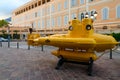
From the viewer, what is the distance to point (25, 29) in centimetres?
5991

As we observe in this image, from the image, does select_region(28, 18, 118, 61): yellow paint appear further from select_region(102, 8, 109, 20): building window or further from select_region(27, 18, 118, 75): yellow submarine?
select_region(102, 8, 109, 20): building window

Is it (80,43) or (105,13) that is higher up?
(105,13)

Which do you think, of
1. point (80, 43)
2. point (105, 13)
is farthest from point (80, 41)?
point (105, 13)

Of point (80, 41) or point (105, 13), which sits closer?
point (80, 41)

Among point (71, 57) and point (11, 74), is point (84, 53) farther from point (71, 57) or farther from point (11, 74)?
point (11, 74)

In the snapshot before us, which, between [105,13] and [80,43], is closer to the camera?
[80,43]

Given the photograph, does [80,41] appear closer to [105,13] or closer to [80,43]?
[80,43]

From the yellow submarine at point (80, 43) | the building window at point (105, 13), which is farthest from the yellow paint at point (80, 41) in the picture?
the building window at point (105, 13)

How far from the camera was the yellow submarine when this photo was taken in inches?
331

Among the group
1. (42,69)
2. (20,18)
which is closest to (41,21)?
(20,18)

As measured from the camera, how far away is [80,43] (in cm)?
830

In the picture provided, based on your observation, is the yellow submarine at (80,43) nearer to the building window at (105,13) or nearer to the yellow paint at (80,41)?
the yellow paint at (80,41)

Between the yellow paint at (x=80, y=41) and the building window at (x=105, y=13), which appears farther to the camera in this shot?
the building window at (x=105, y=13)

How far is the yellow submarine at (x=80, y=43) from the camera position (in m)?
8.40
